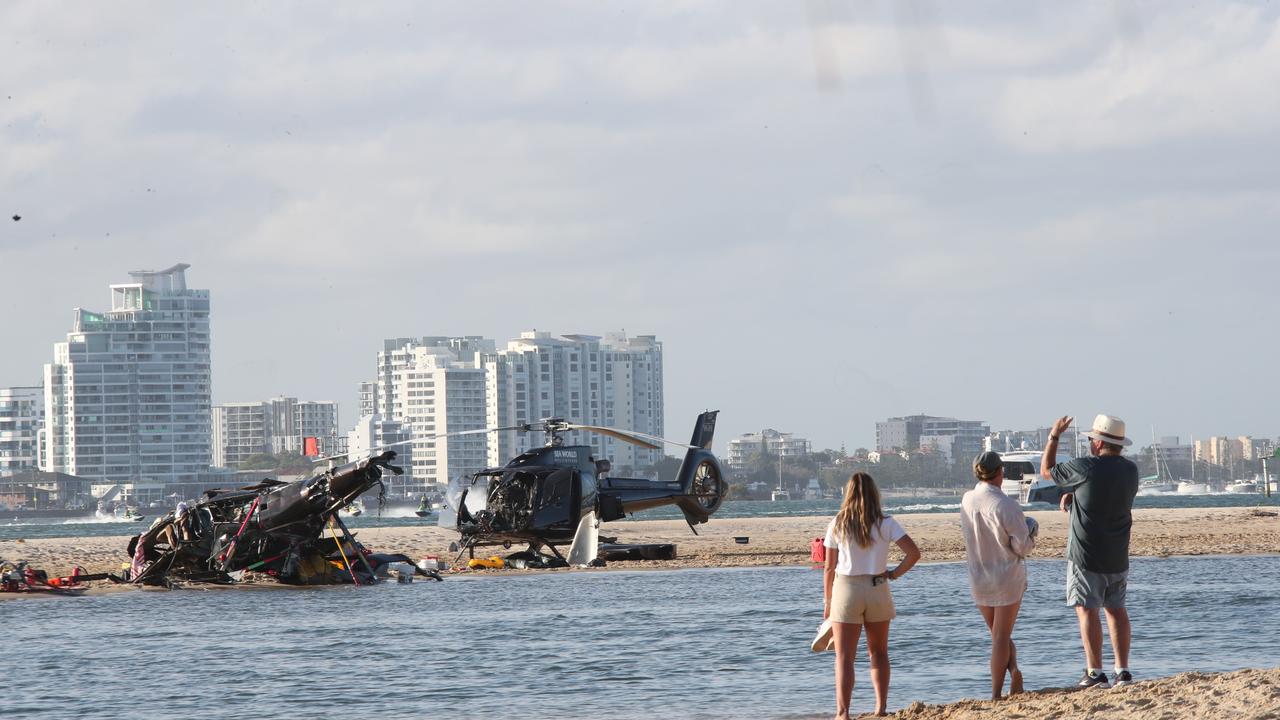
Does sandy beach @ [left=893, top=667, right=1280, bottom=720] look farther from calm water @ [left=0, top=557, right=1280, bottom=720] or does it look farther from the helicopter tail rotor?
the helicopter tail rotor

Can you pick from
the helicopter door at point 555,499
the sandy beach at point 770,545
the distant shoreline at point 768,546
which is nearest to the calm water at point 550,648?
the helicopter door at point 555,499

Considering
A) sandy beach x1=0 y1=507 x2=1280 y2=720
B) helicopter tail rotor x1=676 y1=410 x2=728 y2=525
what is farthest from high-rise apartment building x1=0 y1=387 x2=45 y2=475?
helicopter tail rotor x1=676 y1=410 x2=728 y2=525

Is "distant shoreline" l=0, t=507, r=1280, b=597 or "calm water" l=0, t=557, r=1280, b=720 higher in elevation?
"calm water" l=0, t=557, r=1280, b=720

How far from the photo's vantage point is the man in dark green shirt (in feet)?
32.3

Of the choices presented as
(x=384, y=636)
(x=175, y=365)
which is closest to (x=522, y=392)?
(x=175, y=365)

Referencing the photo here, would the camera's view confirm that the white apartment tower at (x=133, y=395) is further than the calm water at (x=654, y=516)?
Yes

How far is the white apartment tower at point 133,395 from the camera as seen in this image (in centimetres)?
17500

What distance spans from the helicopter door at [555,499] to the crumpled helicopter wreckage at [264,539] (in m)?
3.07

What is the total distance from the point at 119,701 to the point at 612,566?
1821 centimetres

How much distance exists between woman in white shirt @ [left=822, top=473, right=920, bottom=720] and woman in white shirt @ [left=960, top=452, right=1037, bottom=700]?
0.54 meters

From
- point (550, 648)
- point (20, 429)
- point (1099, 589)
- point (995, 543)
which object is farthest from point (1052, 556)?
point (20, 429)

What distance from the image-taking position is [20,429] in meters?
193

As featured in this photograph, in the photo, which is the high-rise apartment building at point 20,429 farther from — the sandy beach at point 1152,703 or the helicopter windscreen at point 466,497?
the sandy beach at point 1152,703

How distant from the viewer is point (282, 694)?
1290cm
